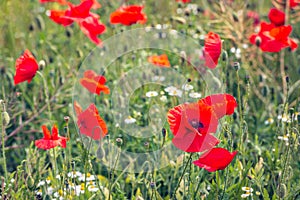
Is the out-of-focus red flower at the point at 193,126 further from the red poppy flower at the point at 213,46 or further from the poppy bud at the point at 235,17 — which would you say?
the poppy bud at the point at 235,17

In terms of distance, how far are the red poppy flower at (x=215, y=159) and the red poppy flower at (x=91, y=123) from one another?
0.40m

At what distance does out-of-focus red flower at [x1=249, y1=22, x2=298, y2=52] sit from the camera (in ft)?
8.78

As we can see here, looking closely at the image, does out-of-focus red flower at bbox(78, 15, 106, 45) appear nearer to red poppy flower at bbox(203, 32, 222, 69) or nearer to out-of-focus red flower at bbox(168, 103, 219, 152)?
red poppy flower at bbox(203, 32, 222, 69)

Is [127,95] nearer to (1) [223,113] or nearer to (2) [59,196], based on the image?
(2) [59,196]

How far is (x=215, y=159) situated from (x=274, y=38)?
0.99 m

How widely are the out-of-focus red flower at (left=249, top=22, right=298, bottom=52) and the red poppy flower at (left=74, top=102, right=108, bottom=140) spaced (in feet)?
3.17

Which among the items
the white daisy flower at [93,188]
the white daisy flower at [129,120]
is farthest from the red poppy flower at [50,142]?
the white daisy flower at [129,120]

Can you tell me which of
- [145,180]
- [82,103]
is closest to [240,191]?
[145,180]

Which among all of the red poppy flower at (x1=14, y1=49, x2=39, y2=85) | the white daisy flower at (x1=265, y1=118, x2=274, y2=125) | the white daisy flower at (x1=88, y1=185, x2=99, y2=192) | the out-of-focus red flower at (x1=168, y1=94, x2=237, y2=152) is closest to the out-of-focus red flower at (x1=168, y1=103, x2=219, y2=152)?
the out-of-focus red flower at (x1=168, y1=94, x2=237, y2=152)

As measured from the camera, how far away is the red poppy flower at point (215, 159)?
191cm

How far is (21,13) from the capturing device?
14.1ft

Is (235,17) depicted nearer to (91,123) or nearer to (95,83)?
(95,83)

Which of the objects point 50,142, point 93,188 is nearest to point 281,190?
point 93,188

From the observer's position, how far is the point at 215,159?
191 centimetres
